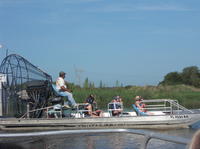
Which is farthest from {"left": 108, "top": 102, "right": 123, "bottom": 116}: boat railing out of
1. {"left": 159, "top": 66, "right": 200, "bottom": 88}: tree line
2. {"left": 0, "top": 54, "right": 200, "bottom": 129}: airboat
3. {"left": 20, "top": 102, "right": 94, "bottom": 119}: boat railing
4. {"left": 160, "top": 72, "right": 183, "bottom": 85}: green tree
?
{"left": 160, "top": 72, "right": 183, "bottom": 85}: green tree

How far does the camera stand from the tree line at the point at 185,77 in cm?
9124

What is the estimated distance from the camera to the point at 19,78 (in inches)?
735

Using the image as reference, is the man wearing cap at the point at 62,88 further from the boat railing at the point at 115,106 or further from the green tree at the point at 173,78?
the green tree at the point at 173,78

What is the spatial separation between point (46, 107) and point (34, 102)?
0.60 m

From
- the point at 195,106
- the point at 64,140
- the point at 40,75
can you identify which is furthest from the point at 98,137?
the point at 195,106

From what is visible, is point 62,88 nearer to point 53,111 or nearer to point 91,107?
point 53,111

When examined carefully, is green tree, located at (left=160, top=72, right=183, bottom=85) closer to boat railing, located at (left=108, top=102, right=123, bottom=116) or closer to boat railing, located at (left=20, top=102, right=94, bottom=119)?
boat railing, located at (left=108, top=102, right=123, bottom=116)

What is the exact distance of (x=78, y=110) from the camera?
18.4 m

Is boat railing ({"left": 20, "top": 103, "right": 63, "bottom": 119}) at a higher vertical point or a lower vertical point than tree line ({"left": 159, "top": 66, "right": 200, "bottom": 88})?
lower

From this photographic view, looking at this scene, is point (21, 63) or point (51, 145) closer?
point (51, 145)

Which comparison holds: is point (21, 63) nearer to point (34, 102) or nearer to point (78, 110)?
point (34, 102)

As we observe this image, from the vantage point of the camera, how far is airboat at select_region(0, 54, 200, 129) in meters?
17.7

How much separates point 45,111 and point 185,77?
263ft

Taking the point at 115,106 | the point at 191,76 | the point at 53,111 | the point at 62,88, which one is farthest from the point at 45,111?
the point at 191,76
